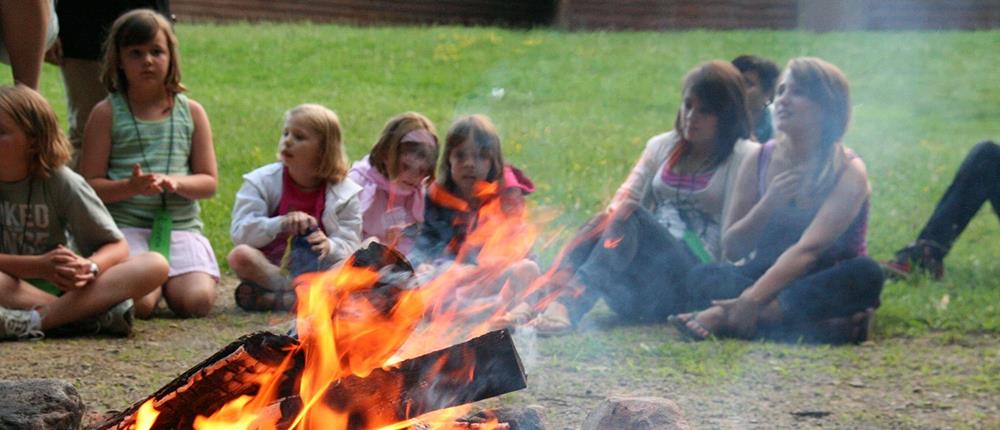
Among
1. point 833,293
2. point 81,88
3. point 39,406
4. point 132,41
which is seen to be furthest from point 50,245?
point 833,293

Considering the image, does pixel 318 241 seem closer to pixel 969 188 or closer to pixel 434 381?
pixel 434 381

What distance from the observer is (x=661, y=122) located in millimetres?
11586

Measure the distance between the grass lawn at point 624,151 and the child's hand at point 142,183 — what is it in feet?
2.13

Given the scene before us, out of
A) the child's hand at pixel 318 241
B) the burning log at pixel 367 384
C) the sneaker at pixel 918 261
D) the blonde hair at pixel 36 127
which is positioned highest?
the blonde hair at pixel 36 127

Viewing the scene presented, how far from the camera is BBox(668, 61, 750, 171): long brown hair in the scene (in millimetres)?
6219

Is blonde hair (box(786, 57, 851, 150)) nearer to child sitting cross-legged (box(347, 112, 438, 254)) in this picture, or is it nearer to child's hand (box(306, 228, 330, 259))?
child sitting cross-legged (box(347, 112, 438, 254))

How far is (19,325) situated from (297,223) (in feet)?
4.31

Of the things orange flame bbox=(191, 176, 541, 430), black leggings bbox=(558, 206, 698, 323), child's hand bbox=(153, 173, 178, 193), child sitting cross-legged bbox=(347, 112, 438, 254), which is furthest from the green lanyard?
orange flame bbox=(191, 176, 541, 430)

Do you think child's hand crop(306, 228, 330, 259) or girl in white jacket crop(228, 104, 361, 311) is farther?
girl in white jacket crop(228, 104, 361, 311)

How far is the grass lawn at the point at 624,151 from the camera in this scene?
16.1ft

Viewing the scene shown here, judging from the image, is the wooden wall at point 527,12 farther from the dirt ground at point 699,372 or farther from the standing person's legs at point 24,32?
the standing person's legs at point 24,32

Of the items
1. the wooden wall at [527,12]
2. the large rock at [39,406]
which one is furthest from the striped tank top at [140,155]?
the wooden wall at [527,12]

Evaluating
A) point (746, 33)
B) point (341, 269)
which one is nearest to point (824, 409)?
point (341, 269)

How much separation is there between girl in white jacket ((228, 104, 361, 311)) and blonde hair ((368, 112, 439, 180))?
218 millimetres
